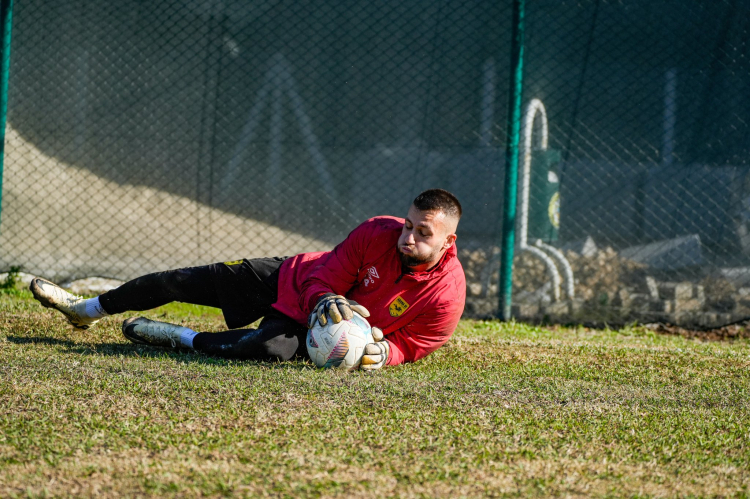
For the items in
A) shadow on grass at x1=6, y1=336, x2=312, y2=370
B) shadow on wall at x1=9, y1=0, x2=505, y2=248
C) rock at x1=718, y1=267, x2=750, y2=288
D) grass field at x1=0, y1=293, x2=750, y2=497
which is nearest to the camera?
grass field at x1=0, y1=293, x2=750, y2=497

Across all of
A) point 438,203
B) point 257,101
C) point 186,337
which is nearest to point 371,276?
point 438,203

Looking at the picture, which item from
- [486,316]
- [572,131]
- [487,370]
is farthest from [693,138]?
[487,370]

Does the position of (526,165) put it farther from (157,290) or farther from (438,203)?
(157,290)

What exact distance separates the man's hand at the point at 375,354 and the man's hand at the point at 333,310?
0.13 metres

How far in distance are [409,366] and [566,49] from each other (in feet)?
10.9

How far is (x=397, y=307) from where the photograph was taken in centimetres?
404

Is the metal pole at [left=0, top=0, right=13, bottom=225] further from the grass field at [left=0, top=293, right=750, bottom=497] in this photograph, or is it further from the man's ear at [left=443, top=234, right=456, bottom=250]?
the man's ear at [left=443, top=234, right=456, bottom=250]

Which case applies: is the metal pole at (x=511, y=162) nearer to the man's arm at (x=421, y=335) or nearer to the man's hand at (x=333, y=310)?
the man's arm at (x=421, y=335)

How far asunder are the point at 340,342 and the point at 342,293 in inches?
16.6

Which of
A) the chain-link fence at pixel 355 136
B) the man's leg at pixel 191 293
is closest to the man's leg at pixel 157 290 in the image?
the man's leg at pixel 191 293

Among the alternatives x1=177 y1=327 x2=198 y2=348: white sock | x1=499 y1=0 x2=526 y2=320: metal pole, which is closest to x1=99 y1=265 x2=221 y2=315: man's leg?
x1=177 y1=327 x2=198 y2=348: white sock

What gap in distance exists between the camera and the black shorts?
4.40m

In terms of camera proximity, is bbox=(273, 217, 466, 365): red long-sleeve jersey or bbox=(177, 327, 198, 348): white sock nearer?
bbox=(273, 217, 466, 365): red long-sleeve jersey

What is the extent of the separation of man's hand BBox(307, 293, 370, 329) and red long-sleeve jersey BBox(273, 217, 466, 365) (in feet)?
0.38
